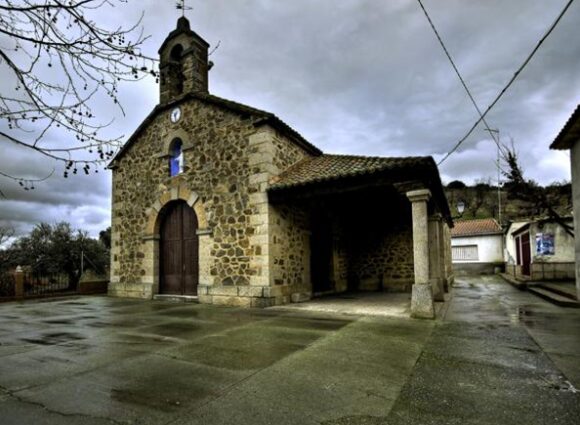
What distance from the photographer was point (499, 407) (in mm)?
2680

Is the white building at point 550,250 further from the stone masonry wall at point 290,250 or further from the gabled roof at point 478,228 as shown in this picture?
the stone masonry wall at point 290,250

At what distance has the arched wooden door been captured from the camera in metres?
9.81

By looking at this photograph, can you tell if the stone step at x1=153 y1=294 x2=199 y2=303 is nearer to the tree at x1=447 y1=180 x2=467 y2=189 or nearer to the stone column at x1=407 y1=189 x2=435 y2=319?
the stone column at x1=407 y1=189 x2=435 y2=319

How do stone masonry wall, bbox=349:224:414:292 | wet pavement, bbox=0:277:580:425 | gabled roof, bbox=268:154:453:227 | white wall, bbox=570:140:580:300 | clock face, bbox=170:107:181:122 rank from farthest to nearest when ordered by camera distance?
stone masonry wall, bbox=349:224:414:292 < clock face, bbox=170:107:181:122 < white wall, bbox=570:140:580:300 < gabled roof, bbox=268:154:453:227 < wet pavement, bbox=0:277:580:425

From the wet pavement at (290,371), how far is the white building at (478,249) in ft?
65.1

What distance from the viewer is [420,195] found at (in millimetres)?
6844

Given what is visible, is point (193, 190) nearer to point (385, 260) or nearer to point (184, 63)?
point (184, 63)

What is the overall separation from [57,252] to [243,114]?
9.78 metres

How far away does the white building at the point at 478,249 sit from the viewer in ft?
79.7

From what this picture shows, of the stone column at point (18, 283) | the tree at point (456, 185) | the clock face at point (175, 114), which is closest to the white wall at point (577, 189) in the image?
the clock face at point (175, 114)

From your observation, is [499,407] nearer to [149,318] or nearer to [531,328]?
[531,328]

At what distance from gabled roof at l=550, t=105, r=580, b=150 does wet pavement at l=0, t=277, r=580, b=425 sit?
3.79 meters

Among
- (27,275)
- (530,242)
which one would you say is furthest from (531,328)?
(27,275)

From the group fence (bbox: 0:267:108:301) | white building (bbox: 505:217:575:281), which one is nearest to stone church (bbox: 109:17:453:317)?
fence (bbox: 0:267:108:301)
